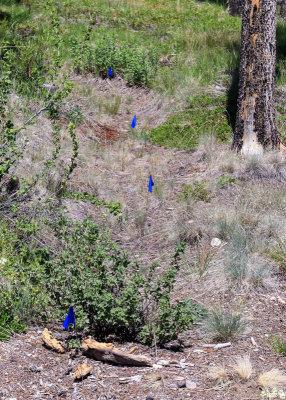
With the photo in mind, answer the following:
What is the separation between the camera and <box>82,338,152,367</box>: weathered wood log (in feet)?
12.2

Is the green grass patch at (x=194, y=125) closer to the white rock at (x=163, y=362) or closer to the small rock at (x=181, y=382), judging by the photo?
the white rock at (x=163, y=362)

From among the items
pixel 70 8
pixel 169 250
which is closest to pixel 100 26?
pixel 70 8

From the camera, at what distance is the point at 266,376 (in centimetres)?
342

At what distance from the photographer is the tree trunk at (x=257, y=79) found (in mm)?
6910

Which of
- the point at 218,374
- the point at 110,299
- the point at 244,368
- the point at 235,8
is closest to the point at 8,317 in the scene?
the point at 110,299

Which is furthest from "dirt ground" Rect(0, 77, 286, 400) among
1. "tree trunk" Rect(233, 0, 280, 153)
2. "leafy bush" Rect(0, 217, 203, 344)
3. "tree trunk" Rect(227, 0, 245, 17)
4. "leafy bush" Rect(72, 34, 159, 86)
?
"tree trunk" Rect(227, 0, 245, 17)

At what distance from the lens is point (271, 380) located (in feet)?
11.1

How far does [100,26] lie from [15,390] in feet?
35.1

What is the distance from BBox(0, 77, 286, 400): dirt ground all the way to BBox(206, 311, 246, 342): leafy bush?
0.07m

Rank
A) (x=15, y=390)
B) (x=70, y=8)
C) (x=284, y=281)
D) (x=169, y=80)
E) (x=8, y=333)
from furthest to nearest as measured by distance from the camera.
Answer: (x=70, y=8) → (x=169, y=80) → (x=284, y=281) → (x=8, y=333) → (x=15, y=390)

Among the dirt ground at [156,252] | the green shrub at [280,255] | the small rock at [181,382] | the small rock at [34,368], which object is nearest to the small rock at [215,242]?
the dirt ground at [156,252]

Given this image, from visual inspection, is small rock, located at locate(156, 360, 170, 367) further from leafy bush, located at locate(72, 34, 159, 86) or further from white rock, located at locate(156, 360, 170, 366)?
leafy bush, located at locate(72, 34, 159, 86)

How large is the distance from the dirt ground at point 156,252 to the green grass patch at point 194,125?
21cm

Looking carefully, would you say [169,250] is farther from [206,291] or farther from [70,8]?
[70,8]
